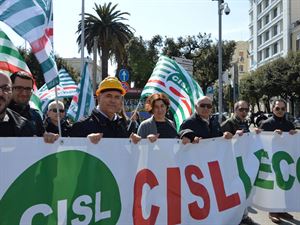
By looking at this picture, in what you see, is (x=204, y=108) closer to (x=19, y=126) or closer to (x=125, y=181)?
(x=125, y=181)

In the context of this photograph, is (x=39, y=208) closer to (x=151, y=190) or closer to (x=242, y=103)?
(x=151, y=190)

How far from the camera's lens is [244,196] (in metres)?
4.95

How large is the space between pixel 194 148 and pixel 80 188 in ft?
4.56

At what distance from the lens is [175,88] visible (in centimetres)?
845

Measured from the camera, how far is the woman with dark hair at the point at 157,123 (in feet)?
17.0

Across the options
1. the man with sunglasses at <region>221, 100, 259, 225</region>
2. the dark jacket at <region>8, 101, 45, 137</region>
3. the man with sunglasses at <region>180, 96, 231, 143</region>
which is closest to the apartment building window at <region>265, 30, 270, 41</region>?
the man with sunglasses at <region>221, 100, 259, 225</region>

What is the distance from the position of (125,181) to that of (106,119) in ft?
1.96

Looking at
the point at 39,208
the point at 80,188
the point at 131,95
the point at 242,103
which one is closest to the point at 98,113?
the point at 80,188

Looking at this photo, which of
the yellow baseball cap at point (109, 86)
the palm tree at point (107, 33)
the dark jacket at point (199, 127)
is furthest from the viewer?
the palm tree at point (107, 33)

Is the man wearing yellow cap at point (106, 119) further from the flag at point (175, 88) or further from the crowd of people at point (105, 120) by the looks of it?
the flag at point (175, 88)

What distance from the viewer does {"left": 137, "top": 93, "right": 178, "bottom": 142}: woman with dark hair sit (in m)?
5.17

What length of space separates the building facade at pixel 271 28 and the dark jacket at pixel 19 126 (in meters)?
61.8

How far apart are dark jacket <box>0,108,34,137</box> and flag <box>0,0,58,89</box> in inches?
31.4

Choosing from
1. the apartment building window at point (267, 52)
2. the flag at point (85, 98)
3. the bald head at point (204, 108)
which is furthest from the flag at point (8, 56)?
the apartment building window at point (267, 52)
